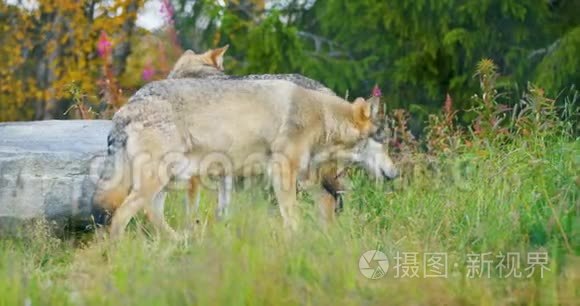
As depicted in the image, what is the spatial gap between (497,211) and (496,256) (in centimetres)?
79

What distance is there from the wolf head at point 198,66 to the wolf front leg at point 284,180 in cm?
227

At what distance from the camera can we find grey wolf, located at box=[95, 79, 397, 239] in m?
7.18

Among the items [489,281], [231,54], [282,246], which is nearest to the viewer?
[489,281]

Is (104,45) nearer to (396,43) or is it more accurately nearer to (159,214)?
(396,43)

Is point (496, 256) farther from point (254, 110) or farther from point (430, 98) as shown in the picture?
point (430, 98)

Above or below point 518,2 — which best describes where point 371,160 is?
below

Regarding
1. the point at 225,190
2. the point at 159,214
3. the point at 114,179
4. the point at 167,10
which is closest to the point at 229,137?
the point at 225,190

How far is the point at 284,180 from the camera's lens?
7.48 meters

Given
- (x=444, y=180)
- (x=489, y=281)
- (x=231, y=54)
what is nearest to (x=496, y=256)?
(x=489, y=281)

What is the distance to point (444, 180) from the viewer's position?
298 inches

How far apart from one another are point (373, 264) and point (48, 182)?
9.61ft

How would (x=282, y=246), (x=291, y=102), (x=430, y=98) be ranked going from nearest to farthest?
(x=282, y=246), (x=291, y=102), (x=430, y=98)

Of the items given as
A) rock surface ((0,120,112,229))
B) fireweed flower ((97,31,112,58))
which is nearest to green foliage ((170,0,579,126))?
fireweed flower ((97,31,112,58))

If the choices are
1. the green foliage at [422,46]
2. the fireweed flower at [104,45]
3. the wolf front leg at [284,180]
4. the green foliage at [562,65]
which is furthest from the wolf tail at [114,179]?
the fireweed flower at [104,45]
